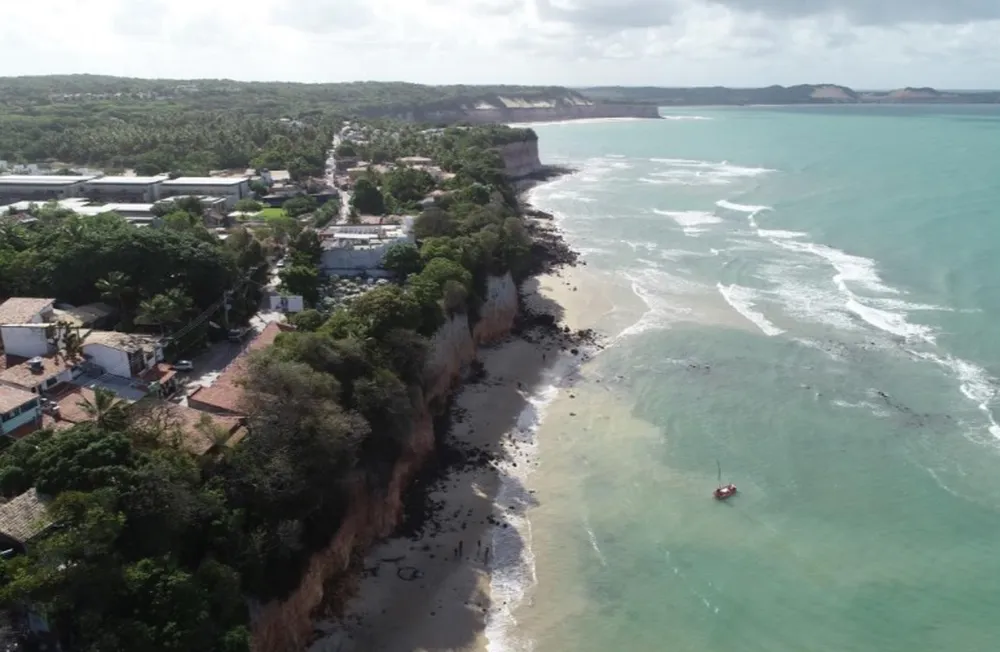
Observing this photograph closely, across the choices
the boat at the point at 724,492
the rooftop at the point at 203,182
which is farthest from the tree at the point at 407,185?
the boat at the point at 724,492

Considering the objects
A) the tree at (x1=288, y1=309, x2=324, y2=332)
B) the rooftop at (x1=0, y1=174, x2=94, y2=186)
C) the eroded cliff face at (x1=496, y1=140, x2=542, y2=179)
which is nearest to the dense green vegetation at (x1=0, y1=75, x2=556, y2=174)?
the rooftop at (x1=0, y1=174, x2=94, y2=186)

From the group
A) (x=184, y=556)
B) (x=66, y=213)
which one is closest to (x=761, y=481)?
(x=184, y=556)

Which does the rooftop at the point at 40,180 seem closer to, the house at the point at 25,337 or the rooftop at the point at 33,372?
the house at the point at 25,337

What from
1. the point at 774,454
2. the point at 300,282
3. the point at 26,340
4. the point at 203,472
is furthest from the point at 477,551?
the point at 26,340

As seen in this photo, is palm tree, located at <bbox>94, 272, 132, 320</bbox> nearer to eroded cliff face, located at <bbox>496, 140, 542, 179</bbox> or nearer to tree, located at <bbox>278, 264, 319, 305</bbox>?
tree, located at <bbox>278, 264, 319, 305</bbox>

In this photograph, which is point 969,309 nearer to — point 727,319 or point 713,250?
point 727,319

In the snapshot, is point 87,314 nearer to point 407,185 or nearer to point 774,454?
point 774,454
